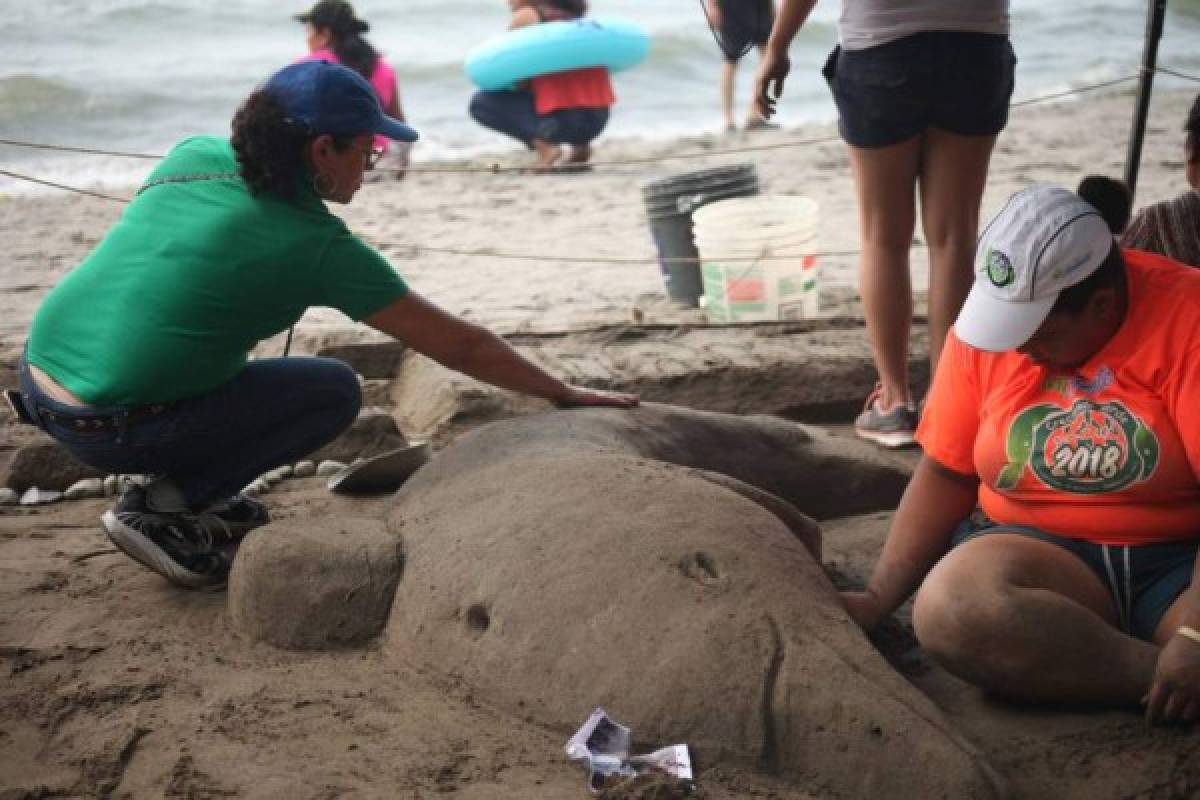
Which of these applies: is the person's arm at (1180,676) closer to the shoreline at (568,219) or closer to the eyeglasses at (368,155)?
the eyeglasses at (368,155)

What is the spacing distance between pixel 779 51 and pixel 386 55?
38.4 ft

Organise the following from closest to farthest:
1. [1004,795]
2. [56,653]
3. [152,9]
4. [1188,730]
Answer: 1. [1004,795]
2. [1188,730]
3. [56,653]
4. [152,9]

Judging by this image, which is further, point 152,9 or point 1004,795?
point 152,9

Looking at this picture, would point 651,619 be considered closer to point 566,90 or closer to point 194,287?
point 194,287

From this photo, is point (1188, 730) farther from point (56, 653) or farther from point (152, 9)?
point (152, 9)

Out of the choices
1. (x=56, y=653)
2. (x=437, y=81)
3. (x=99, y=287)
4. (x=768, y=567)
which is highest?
(x=99, y=287)

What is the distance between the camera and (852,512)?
3742 millimetres

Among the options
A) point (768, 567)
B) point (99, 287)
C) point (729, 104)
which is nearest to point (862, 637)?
point (768, 567)

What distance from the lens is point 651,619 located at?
8.02 feet

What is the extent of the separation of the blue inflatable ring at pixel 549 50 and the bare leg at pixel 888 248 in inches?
211

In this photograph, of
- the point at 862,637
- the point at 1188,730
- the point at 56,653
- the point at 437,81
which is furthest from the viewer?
the point at 437,81

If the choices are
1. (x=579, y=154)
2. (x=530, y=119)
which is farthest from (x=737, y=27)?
(x=530, y=119)

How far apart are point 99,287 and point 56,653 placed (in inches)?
31.2

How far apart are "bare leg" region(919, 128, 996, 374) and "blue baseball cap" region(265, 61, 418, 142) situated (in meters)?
1.54
